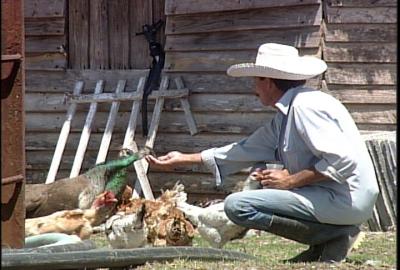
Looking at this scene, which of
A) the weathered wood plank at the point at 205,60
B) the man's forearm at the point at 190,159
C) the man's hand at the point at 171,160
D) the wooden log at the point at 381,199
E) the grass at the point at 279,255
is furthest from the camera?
the weathered wood plank at the point at 205,60

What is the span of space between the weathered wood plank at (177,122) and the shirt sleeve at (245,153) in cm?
408

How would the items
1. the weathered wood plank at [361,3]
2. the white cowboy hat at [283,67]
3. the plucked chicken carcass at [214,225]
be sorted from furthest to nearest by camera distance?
1. the weathered wood plank at [361,3]
2. the plucked chicken carcass at [214,225]
3. the white cowboy hat at [283,67]

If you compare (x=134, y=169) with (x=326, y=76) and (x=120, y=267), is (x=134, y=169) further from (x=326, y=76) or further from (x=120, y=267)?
(x=120, y=267)

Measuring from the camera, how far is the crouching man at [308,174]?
5.53m

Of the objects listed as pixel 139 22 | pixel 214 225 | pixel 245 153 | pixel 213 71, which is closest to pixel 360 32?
pixel 213 71

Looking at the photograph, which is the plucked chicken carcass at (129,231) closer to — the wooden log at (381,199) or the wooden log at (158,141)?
the wooden log at (381,199)

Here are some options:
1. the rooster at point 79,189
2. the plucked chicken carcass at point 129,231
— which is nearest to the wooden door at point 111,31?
the rooster at point 79,189

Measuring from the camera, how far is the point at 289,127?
568cm

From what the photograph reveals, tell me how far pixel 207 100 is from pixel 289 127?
4964mm

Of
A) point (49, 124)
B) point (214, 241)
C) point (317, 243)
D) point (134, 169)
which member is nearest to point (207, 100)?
point (134, 169)

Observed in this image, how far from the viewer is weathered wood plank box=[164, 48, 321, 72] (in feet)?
33.9

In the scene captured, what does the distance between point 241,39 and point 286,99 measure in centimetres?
466

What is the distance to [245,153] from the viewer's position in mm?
6188

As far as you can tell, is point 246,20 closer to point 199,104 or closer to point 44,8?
point 199,104
